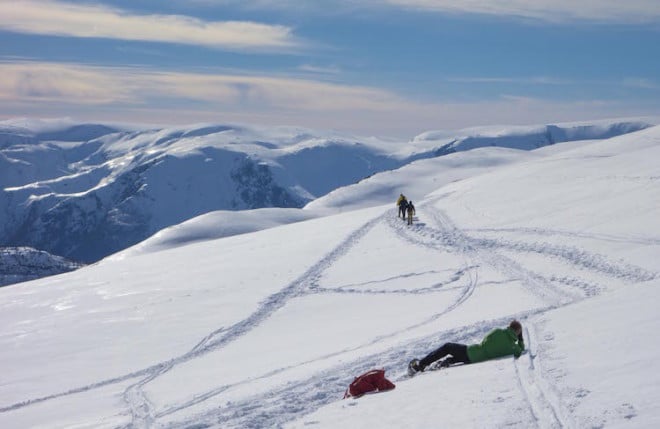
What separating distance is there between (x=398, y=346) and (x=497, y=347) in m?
Result: 4.06

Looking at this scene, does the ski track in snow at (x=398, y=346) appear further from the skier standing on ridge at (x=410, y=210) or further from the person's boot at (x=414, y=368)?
the skier standing on ridge at (x=410, y=210)

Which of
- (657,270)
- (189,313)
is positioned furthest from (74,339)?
(657,270)

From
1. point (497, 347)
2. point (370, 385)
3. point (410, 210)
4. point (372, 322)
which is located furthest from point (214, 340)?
point (410, 210)

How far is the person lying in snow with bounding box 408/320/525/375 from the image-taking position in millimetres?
13562

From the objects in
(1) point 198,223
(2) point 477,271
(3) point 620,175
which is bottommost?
(1) point 198,223

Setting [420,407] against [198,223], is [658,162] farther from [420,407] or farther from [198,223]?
[198,223]

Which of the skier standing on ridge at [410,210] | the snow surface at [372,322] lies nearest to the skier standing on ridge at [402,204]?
the skier standing on ridge at [410,210]

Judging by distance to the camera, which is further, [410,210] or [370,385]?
[410,210]

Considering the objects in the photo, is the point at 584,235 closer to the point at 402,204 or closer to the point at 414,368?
the point at 402,204

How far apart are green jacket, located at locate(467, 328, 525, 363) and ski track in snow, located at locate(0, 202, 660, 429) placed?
0.99 feet

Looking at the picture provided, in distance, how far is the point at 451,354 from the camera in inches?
557

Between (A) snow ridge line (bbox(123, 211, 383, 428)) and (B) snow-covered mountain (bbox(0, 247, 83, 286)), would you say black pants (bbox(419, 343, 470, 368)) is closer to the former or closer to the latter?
(A) snow ridge line (bbox(123, 211, 383, 428))

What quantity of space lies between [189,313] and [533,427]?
19.2 meters

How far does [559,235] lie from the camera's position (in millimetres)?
29391
